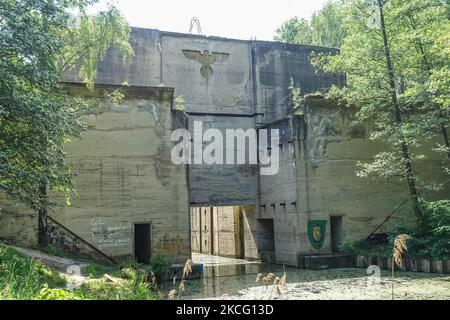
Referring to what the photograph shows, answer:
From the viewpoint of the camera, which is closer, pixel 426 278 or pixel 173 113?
pixel 426 278

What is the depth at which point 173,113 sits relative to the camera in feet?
54.0

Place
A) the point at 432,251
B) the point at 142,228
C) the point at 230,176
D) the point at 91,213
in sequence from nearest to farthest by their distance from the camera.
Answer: the point at 432,251
the point at 91,213
the point at 142,228
the point at 230,176

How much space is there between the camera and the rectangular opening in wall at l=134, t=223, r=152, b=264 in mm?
15838

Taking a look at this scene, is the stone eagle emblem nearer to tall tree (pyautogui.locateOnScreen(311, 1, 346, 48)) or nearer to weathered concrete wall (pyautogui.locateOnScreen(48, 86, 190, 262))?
weathered concrete wall (pyautogui.locateOnScreen(48, 86, 190, 262))

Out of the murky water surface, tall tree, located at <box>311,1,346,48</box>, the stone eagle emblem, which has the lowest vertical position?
the murky water surface

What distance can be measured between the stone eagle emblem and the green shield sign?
831cm

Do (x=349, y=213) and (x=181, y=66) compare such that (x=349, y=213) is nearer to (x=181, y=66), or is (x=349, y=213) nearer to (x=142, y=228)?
(x=142, y=228)

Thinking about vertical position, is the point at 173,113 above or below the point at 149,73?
below

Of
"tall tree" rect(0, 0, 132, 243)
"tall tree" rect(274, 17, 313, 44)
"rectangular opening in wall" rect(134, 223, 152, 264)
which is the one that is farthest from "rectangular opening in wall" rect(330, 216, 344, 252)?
"tall tree" rect(274, 17, 313, 44)

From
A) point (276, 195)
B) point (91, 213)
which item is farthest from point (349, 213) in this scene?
point (91, 213)

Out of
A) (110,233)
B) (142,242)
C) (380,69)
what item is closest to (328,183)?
(380,69)

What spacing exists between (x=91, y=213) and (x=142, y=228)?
6.72ft

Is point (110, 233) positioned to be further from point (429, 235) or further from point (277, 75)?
point (277, 75)

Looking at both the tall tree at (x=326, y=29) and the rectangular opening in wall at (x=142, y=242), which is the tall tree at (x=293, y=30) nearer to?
the tall tree at (x=326, y=29)
